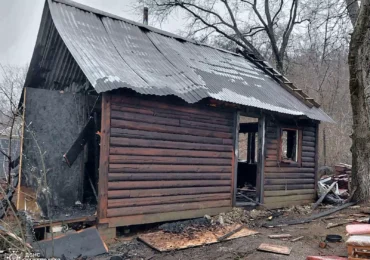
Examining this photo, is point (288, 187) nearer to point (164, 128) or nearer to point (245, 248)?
point (245, 248)

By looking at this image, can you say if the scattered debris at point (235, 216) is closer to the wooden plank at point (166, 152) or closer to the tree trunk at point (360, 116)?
the wooden plank at point (166, 152)

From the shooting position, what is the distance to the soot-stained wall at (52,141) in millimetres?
6973

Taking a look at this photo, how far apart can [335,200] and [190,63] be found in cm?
641

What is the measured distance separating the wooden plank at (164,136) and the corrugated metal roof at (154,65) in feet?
3.22

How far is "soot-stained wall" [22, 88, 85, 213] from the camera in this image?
6.97m

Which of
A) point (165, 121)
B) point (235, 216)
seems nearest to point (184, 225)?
point (235, 216)

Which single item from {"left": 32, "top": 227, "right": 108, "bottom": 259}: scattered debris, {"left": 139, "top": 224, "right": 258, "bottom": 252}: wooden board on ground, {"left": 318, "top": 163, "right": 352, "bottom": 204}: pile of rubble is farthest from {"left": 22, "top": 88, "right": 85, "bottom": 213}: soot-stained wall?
{"left": 318, "top": 163, "right": 352, "bottom": 204}: pile of rubble

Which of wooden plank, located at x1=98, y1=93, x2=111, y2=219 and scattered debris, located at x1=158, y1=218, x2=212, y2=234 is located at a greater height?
wooden plank, located at x1=98, y1=93, x2=111, y2=219

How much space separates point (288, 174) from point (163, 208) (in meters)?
4.80

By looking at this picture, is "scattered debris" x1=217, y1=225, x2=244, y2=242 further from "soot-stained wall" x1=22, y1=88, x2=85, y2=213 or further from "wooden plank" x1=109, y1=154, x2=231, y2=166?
"soot-stained wall" x1=22, y1=88, x2=85, y2=213

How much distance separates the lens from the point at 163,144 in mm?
7547

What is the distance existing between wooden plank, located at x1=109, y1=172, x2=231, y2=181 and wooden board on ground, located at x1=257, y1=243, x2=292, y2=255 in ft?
8.01

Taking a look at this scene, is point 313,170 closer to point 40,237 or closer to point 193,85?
point 193,85

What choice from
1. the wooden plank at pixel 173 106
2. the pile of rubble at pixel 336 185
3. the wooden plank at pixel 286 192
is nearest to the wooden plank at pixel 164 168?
the wooden plank at pixel 173 106
